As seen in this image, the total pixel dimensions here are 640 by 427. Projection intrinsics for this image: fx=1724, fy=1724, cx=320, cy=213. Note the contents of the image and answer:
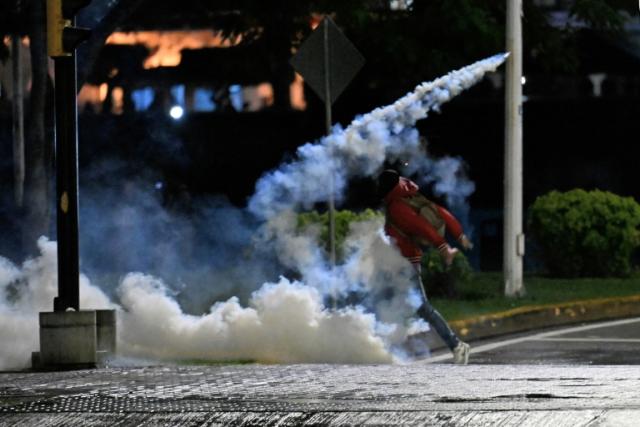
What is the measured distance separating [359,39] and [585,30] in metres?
5.71

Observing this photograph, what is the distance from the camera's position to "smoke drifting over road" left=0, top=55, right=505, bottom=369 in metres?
15.7

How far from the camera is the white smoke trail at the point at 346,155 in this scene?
56.6 feet

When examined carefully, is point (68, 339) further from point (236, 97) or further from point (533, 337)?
point (236, 97)

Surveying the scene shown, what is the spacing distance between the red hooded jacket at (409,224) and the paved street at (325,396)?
1642 millimetres

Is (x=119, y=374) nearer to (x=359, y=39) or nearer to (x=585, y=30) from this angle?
(x=359, y=39)

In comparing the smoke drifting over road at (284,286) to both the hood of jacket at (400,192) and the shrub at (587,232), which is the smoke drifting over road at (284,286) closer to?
the hood of jacket at (400,192)

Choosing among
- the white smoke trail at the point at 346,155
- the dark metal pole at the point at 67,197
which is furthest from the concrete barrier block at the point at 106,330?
the white smoke trail at the point at 346,155

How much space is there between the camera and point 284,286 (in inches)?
629

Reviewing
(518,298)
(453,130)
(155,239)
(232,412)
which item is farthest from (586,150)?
(232,412)

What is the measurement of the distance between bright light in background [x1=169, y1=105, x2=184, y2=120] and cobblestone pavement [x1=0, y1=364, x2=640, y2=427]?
65.6 feet

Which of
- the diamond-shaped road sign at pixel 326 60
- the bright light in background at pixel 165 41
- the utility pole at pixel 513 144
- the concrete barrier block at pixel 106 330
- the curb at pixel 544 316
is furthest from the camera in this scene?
the bright light in background at pixel 165 41

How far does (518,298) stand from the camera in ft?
70.2

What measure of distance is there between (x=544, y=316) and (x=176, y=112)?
14.7 m

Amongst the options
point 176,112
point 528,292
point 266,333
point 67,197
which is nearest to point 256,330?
point 266,333
